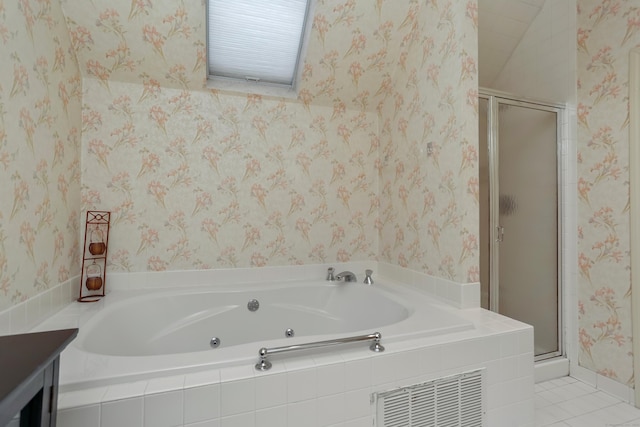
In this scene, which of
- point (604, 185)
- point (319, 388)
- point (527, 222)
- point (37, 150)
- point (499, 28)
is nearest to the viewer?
point (319, 388)

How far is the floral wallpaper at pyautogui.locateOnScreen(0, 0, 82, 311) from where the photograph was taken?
118 cm

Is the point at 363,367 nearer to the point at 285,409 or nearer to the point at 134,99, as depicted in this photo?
Answer: the point at 285,409

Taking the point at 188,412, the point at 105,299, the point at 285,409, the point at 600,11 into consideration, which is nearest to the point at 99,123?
the point at 105,299

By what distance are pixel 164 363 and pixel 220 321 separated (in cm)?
89

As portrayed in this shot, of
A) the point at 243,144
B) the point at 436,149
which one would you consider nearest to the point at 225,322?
the point at 243,144

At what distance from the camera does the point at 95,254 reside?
180cm

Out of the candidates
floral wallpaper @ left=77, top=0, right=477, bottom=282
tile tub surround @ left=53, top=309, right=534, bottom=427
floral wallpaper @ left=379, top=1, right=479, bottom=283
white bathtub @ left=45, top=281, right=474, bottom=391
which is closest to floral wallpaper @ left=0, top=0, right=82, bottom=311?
floral wallpaper @ left=77, top=0, right=477, bottom=282

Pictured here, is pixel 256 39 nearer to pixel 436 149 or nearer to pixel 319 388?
pixel 436 149

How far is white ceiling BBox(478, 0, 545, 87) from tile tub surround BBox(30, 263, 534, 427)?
6.98ft

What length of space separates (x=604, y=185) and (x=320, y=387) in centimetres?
216

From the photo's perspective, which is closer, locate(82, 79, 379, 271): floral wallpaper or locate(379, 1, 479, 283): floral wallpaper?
locate(379, 1, 479, 283): floral wallpaper

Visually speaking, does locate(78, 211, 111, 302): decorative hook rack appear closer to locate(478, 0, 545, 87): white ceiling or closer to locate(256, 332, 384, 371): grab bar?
locate(256, 332, 384, 371): grab bar

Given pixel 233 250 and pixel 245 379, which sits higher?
pixel 233 250

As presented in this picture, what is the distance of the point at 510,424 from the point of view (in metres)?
1.36
